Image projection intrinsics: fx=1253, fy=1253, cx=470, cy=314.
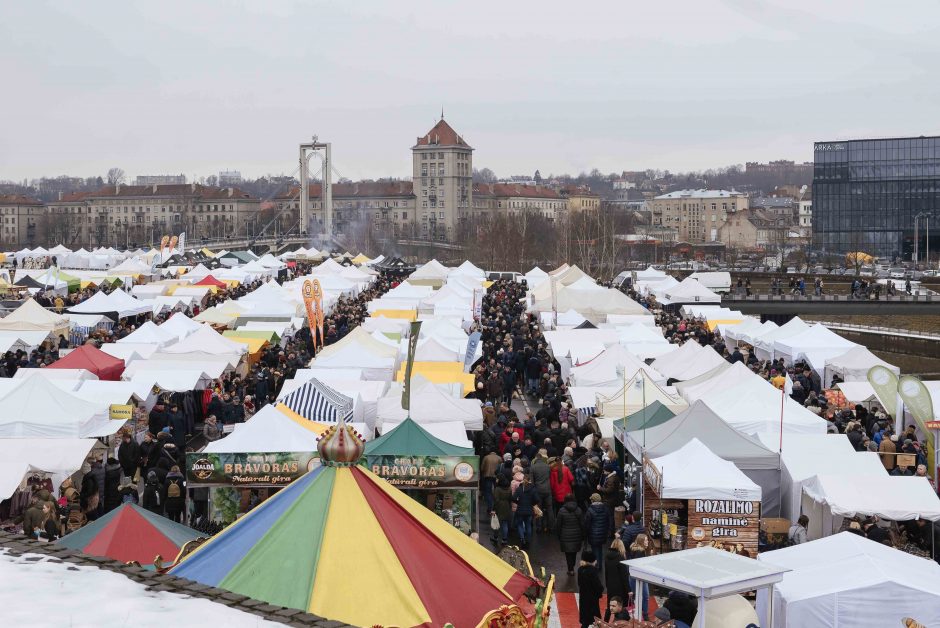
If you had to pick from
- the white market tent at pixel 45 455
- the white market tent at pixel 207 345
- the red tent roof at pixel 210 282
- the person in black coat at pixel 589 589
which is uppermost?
the red tent roof at pixel 210 282

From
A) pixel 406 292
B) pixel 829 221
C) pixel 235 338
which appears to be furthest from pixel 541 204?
pixel 235 338

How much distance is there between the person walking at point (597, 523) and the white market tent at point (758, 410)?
401cm

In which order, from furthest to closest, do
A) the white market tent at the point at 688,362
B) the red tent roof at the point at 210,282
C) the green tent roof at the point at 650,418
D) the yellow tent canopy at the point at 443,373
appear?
the red tent roof at the point at 210,282
the white market tent at the point at 688,362
the yellow tent canopy at the point at 443,373
the green tent roof at the point at 650,418

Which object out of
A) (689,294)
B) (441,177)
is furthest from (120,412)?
(441,177)

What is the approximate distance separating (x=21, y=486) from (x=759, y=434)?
8717 mm

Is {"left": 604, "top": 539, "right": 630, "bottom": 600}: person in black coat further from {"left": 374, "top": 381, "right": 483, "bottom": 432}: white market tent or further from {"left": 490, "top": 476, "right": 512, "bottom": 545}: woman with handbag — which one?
{"left": 374, "top": 381, "right": 483, "bottom": 432}: white market tent

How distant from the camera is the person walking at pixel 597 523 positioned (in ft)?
40.2

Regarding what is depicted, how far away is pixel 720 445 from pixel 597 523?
204 centimetres

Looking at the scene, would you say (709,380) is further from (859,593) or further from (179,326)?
(179,326)

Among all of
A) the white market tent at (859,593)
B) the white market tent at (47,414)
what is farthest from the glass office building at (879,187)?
the white market tent at (859,593)

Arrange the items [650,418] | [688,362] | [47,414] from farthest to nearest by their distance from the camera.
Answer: [688,362], [47,414], [650,418]

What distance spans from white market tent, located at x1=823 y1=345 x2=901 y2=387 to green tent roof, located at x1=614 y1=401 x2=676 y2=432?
8.05 m

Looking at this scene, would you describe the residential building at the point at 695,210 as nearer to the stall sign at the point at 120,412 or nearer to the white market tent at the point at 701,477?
the stall sign at the point at 120,412

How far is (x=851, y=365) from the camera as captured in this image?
74.9 feet
